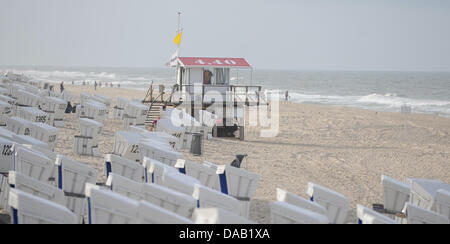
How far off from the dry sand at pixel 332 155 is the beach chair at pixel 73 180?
316 cm

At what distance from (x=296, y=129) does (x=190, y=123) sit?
10.3 m

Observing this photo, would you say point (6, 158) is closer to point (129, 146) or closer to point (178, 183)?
point (129, 146)

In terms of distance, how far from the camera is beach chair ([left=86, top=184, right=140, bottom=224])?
516 cm

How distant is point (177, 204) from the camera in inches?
235

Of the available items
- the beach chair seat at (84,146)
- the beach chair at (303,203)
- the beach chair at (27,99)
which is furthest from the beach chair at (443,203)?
the beach chair at (27,99)

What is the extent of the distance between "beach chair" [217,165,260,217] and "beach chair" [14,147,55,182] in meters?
2.76

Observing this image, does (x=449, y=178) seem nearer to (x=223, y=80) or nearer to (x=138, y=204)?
(x=223, y=80)

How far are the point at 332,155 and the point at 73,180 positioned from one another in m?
12.9

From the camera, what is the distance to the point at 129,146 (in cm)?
1176

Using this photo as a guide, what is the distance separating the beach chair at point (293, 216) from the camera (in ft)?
17.9

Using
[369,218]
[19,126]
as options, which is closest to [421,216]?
[369,218]

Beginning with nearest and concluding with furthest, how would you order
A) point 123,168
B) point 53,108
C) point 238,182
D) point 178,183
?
point 178,183 < point 238,182 < point 123,168 < point 53,108

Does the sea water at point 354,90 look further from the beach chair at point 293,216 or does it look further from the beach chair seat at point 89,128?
the beach chair at point 293,216
